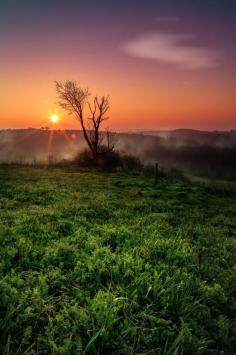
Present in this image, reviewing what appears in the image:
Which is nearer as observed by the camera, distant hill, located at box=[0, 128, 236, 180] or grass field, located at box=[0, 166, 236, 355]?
grass field, located at box=[0, 166, 236, 355]

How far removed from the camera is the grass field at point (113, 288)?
4297 millimetres

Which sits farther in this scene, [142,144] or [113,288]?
[142,144]

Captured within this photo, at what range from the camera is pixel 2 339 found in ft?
13.5

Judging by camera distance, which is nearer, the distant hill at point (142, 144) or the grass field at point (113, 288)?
the grass field at point (113, 288)

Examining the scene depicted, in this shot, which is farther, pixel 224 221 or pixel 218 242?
pixel 224 221

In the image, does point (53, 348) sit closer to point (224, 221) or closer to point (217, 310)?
point (217, 310)

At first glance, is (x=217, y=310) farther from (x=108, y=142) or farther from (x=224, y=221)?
(x=108, y=142)

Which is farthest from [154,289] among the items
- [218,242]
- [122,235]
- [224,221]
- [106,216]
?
[224,221]

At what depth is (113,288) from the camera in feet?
18.7

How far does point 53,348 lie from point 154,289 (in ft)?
6.95

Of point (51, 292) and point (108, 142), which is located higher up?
point (108, 142)

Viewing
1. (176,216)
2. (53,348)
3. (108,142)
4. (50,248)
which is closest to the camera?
(53,348)

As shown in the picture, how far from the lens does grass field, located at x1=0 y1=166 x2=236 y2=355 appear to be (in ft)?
14.1

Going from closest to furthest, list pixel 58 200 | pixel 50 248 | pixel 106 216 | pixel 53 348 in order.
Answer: pixel 53 348 → pixel 50 248 → pixel 106 216 → pixel 58 200
